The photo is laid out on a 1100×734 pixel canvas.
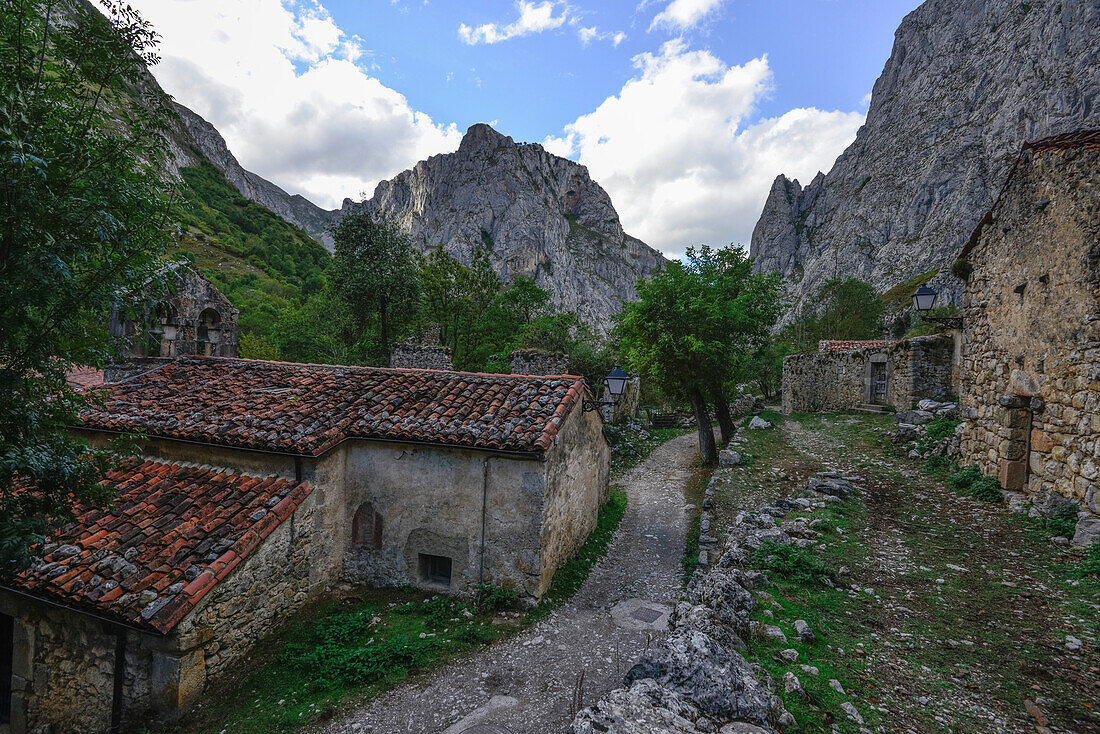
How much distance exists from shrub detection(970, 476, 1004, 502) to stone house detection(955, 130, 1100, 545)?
0.64 ft

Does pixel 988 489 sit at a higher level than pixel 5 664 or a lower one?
higher

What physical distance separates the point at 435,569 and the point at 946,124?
10442 cm

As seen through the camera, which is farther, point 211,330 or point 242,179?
point 242,179

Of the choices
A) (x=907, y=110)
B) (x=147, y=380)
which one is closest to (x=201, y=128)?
(x=147, y=380)

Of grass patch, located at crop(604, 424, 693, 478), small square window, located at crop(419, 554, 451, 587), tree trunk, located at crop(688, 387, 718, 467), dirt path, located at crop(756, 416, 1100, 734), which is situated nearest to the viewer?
dirt path, located at crop(756, 416, 1100, 734)

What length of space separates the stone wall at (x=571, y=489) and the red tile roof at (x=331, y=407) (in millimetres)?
713

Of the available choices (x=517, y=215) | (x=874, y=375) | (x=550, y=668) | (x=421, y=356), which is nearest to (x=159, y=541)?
(x=550, y=668)

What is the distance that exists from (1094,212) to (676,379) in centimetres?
1035

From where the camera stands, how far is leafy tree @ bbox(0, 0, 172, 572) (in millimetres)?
3811

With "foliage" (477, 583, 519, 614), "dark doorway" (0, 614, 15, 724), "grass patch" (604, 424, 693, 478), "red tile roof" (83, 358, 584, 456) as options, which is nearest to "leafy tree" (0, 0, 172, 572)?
"red tile roof" (83, 358, 584, 456)

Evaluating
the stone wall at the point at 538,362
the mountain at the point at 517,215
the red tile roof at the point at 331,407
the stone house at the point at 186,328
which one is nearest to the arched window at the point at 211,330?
the stone house at the point at 186,328

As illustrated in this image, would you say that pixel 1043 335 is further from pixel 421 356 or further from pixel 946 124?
pixel 946 124

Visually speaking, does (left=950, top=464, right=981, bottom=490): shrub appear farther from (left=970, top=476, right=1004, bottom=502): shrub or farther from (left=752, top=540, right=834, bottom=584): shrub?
(left=752, top=540, right=834, bottom=584): shrub

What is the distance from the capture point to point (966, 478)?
873 centimetres
